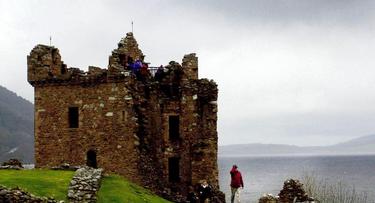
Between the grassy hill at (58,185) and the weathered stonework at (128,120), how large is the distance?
5191mm

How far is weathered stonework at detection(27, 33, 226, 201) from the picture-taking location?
43.1m

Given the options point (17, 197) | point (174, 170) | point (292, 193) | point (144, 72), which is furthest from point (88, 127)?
point (292, 193)

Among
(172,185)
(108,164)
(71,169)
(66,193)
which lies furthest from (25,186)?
(172,185)

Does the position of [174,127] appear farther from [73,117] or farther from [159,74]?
[73,117]

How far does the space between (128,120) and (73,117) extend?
462 cm

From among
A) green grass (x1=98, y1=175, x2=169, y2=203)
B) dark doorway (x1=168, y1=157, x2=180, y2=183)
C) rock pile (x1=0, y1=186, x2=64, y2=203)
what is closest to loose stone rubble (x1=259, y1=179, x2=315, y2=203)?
dark doorway (x1=168, y1=157, x2=180, y2=183)

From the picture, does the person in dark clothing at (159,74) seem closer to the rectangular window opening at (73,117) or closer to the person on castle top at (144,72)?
the person on castle top at (144,72)

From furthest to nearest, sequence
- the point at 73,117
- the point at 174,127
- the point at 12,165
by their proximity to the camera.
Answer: the point at 174,127, the point at 73,117, the point at 12,165

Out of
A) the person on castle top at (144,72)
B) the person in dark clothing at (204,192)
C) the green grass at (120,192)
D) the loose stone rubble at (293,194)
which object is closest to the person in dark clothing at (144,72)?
the person on castle top at (144,72)

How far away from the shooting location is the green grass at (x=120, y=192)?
32.5m

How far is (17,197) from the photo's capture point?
94.7ft

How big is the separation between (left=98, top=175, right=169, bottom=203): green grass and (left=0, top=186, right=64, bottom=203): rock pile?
3.53 metres

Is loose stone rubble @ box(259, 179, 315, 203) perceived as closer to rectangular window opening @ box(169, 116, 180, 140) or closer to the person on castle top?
rectangular window opening @ box(169, 116, 180, 140)

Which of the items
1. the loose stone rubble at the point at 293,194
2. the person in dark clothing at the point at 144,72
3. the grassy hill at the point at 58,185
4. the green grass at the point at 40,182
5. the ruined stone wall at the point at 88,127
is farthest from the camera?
the person in dark clothing at the point at 144,72
